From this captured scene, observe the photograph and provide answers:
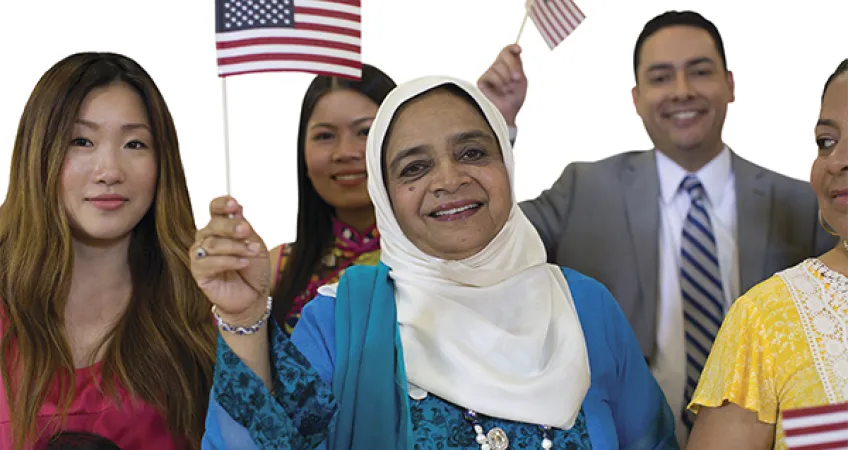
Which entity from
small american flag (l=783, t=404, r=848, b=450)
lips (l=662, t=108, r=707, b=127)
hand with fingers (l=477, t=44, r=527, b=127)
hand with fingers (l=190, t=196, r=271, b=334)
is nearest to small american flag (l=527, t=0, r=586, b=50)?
hand with fingers (l=477, t=44, r=527, b=127)

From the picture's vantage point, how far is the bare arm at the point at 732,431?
175cm

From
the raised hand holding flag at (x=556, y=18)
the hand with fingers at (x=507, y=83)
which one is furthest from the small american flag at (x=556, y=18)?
the hand with fingers at (x=507, y=83)

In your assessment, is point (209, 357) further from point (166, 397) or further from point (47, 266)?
point (47, 266)

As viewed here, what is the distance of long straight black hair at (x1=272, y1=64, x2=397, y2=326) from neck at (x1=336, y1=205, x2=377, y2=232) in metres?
0.06

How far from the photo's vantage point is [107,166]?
206 cm

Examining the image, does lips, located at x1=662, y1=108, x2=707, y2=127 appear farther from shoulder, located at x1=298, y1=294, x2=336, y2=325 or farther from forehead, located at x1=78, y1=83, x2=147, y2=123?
forehead, located at x1=78, y1=83, x2=147, y2=123

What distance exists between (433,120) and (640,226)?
98 cm

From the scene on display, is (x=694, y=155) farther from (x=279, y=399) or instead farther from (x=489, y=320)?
(x=279, y=399)

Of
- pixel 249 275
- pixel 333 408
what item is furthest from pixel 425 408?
pixel 249 275

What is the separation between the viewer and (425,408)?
6.00ft

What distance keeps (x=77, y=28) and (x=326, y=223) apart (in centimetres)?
148

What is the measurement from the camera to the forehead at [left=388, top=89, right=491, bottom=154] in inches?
76.9

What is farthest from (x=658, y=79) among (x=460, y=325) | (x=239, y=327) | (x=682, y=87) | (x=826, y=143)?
(x=239, y=327)

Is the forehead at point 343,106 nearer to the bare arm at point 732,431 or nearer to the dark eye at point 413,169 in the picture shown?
the dark eye at point 413,169
